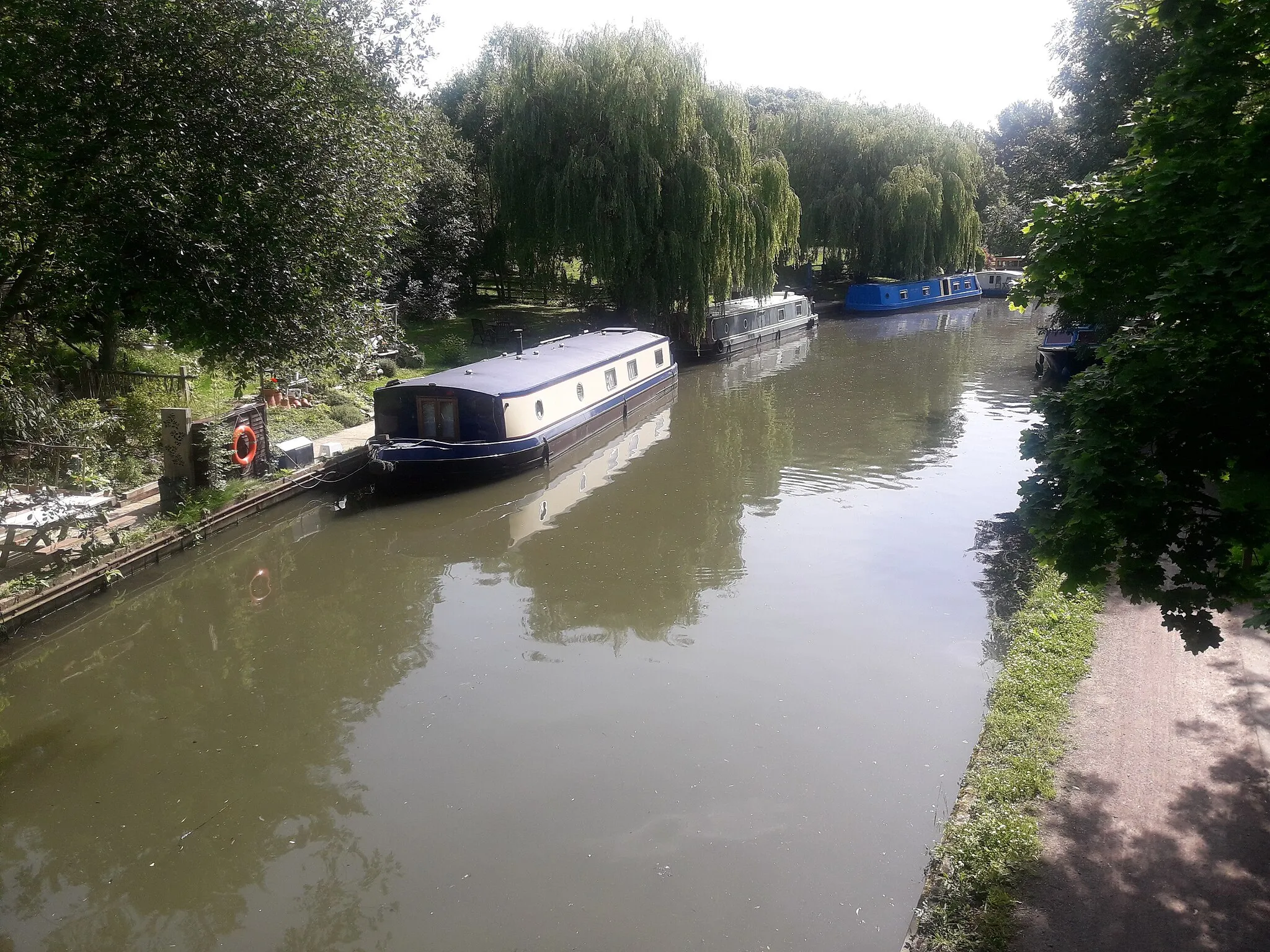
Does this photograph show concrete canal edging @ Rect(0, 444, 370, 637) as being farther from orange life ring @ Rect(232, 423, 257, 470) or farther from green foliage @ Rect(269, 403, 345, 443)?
green foliage @ Rect(269, 403, 345, 443)

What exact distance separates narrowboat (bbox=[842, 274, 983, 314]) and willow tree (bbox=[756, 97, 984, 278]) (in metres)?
1.03

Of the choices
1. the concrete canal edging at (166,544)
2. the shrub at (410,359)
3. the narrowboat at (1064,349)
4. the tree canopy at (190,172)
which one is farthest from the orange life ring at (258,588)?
the narrowboat at (1064,349)

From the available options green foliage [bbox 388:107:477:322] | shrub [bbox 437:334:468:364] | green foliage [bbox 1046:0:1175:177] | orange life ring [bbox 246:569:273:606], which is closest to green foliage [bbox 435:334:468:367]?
shrub [bbox 437:334:468:364]

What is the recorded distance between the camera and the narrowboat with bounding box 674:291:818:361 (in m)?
28.3

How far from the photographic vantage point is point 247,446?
13734 mm

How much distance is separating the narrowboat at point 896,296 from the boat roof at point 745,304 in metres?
5.79

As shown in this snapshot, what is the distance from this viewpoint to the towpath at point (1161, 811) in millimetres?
4949

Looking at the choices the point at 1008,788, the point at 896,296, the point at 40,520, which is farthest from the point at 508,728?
the point at 896,296

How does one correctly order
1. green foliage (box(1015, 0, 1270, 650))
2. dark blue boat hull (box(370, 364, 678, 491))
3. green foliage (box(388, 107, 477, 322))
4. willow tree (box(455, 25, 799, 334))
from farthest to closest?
1. green foliage (box(388, 107, 477, 322))
2. willow tree (box(455, 25, 799, 334))
3. dark blue boat hull (box(370, 364, 678, 491))
4. green foliage (box(1015, 0, 1270, 650))

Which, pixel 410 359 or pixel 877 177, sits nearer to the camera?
pixel 410 359

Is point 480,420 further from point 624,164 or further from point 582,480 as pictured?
point 624,164

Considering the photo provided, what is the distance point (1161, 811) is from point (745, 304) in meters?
26.3

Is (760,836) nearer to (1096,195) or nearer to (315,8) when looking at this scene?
(1096,195)

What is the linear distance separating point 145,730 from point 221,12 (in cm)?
698
